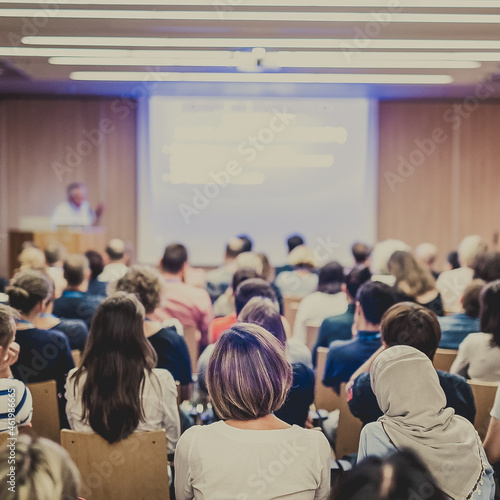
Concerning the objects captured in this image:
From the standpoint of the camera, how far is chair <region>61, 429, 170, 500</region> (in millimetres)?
2266

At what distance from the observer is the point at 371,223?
957 cm

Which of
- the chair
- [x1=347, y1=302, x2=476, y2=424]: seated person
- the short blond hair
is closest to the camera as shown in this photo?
the short blond hair

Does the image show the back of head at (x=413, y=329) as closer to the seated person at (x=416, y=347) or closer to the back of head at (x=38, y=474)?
the seated person at (x=416, y=347)

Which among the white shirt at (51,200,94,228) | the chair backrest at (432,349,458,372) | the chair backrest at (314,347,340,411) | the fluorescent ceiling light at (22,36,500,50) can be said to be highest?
the fluorescent ceiling light at (22,36,500,50)

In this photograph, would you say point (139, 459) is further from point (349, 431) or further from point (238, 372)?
point (349, 431)

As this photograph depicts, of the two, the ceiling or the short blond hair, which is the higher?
the ceiling

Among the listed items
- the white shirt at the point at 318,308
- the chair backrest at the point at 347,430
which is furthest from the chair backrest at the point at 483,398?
the white shirt at the point at 318,308

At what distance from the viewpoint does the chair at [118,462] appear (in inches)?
89.2

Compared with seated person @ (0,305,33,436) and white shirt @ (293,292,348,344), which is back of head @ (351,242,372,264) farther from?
seated person @ (0,305,33,436)

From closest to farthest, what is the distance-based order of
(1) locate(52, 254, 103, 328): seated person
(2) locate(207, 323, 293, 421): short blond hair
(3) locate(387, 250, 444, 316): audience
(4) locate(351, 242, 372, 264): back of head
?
(2) locate(207, 323, 293, 421): short blond hair
(1) locate(52, 254, 103, 328): seated person
(3) locate(387, 250, 444, 316): audience
(4) locate(351, 242, 372, 264): back of head

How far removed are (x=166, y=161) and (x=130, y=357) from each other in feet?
22.6

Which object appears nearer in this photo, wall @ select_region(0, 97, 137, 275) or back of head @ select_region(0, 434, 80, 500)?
back of head @ select_region(0, 434, 80, 500)

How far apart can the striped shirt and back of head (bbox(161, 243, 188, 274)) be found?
2391 millimetres

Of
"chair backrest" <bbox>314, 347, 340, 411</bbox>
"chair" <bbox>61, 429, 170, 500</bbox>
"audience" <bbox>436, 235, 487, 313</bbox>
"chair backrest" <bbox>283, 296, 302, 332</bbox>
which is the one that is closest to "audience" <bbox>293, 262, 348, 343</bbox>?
"chair backrest" <bbox>283, 296, 302, 332</bbox>
